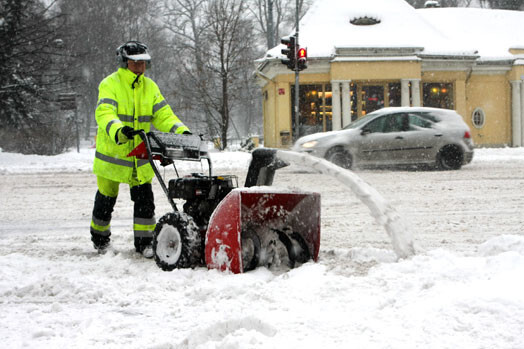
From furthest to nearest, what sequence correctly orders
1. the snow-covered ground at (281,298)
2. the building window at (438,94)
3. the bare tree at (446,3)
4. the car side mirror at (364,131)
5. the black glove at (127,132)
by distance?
the bare tree at (446,3)
the building window at (438,94)
the car side mirror at (364,131)
the black glove at (127,132)
the snow-covered ground at (281,298)

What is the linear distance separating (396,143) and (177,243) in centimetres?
999

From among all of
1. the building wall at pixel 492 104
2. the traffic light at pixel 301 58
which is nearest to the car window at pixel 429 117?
the traffic light at pixel 301 58

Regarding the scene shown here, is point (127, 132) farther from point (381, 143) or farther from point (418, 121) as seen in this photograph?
point (418, 121)

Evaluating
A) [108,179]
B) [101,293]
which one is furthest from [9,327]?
[108,179]

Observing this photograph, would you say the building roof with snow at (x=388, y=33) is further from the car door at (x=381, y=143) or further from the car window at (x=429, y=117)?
the car door at (x=381, y=143)

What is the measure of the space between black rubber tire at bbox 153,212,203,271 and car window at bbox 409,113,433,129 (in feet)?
34.3

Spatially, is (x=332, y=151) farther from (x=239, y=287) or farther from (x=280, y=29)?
(x=280, y=29)

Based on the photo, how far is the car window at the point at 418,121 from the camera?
44.9 feet

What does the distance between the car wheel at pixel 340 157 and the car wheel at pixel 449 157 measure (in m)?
2.20

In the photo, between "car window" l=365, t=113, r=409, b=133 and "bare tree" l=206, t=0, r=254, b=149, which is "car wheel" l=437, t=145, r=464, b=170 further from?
"bare tree" l=206, t=0, r=254, b=149

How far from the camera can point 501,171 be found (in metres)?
12.4

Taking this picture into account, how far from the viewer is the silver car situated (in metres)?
13.3

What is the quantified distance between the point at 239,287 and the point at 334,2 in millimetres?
25211

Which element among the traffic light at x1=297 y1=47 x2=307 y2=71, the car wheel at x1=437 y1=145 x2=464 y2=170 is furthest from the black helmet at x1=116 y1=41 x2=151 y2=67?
the traffic light at x1=297 y1=47 x2=307 y2=71
